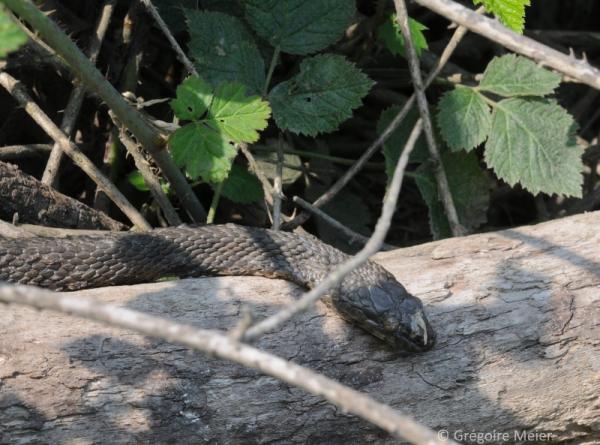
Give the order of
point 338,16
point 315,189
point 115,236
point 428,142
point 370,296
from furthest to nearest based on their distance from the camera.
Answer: point 315,189, point 428,142, point 338,16, point 115,236, point 370,296

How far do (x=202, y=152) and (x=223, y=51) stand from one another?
2.64 ft

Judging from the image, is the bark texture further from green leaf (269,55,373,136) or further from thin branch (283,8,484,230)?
green leaf (269,55,373,136)

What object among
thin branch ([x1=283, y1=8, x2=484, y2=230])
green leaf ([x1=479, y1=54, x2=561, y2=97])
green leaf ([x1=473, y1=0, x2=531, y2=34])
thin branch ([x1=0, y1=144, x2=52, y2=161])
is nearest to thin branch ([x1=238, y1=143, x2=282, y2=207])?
thin branch ([x1=283, y1=8, x2=484, y2=230])

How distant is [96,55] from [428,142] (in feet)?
6.37

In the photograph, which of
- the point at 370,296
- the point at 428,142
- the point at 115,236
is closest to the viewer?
the point at 370,296

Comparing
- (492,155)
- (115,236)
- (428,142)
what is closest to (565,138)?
(492,155)

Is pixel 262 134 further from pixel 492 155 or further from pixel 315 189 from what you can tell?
pixel 492 155

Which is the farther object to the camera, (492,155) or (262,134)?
(262,134)

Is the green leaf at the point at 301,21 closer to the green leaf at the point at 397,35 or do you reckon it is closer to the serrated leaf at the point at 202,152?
the green leaf at the point at 397,35

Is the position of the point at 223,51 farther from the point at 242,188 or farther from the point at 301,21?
the point at 242,188

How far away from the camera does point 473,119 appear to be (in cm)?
473

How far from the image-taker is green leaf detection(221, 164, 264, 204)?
480 centimetres

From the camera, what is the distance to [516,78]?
4.82m

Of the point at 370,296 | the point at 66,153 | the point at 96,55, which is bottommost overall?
the point at 370,296
